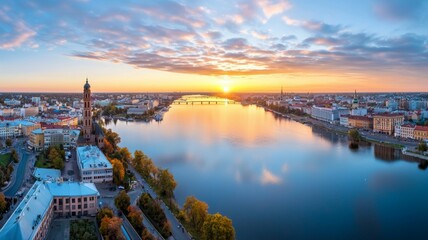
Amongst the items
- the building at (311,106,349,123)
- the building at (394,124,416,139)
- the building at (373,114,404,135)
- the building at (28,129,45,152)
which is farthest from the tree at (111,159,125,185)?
the building at (311,106,349,123)

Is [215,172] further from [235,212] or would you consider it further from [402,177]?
[402,177]

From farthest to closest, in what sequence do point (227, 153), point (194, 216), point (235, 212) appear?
1. point (227, 153)
2. point (235, 212)
3. point (194, 216)

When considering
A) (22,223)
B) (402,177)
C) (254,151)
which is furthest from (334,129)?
(22,223)

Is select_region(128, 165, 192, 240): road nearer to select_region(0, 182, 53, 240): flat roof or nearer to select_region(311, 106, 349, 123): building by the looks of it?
select_region(0, 182, 53, 240): flat roof

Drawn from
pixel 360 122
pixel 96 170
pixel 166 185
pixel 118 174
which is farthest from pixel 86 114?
pixel 360 122

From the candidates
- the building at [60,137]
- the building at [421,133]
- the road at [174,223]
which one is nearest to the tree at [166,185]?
the road at [174,223]
